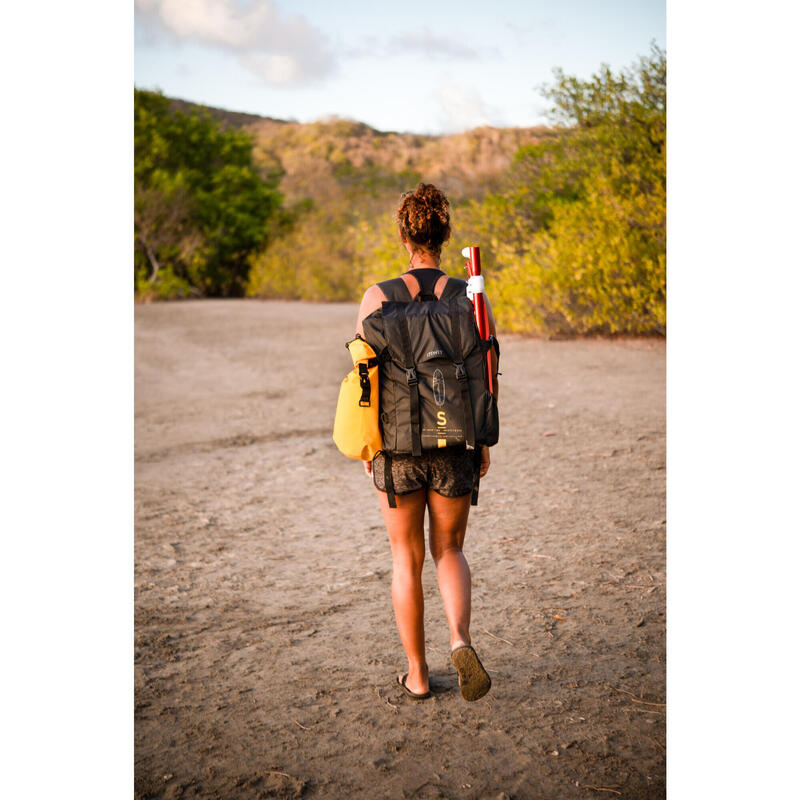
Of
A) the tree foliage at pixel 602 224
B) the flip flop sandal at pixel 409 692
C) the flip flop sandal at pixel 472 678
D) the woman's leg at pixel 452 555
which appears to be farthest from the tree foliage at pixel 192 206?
the flip flop sandal at pixel 472 678

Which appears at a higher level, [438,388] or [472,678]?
A: [438,388]

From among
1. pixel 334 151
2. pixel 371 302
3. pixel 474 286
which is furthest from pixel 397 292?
pixel 334 151

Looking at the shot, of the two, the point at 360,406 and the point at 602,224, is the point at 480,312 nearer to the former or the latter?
the point at 360,406

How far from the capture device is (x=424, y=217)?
268 centimetres

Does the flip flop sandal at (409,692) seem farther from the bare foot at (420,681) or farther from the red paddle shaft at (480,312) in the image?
the red paddle shaft at (480,312)

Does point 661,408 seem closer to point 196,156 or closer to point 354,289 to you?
point 354,289

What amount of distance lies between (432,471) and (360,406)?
1.07 feet

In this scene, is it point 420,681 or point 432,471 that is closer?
point 432,471

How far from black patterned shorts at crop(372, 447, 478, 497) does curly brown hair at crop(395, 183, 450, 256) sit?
0.65m

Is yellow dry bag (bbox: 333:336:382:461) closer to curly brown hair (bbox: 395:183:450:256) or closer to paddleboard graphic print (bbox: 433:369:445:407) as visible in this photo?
paddleboard graphic print (bbox: 433:369:445:407)

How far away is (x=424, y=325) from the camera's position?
99.7 inches

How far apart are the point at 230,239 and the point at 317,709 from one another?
88.3 feet

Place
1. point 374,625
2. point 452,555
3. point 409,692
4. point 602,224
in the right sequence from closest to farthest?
point 452,555
point 409,692
point 374,625
point 602,224

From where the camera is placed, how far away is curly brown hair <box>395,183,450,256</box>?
2.68m
